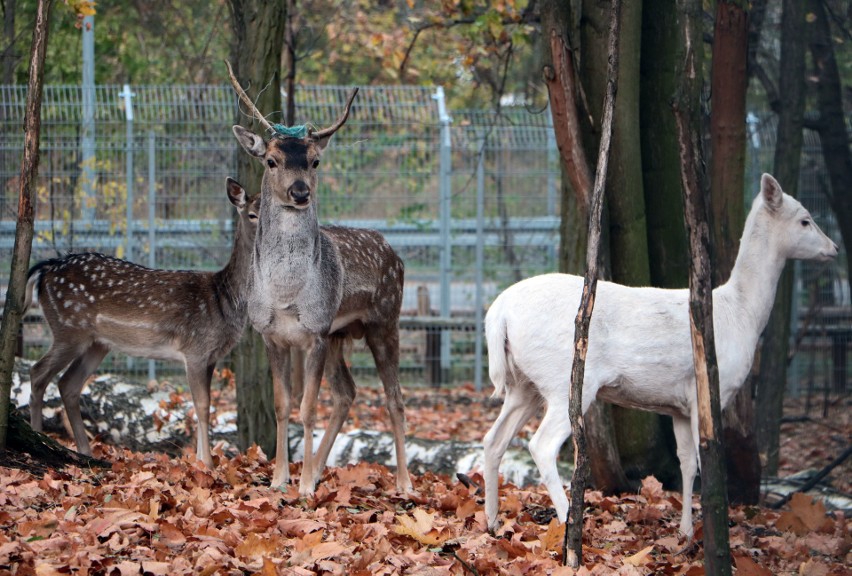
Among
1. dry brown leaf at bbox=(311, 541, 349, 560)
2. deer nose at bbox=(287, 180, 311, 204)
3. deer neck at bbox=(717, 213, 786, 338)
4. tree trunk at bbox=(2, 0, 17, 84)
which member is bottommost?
dry brown leaf at bbox=(311, 541, 349, 560)

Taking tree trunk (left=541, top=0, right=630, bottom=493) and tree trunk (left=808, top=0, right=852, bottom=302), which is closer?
tree trunk (left=541, top=0, right=630, bottom=493)

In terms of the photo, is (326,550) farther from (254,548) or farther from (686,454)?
(686,454)

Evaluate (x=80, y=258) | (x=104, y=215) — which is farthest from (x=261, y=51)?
(x=104, y=215)

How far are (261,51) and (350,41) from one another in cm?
1521

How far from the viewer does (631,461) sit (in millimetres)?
8820

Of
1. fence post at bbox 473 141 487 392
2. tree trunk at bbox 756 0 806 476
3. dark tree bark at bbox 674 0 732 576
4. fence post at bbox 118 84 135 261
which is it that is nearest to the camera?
dark tree bark at bbox 674 0 732 576

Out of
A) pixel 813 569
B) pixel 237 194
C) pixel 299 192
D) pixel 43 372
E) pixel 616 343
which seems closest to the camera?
pixel 813 569

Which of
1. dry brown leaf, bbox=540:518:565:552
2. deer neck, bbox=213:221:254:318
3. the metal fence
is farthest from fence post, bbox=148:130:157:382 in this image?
dry brown leaf, bbox=540:518:565:552

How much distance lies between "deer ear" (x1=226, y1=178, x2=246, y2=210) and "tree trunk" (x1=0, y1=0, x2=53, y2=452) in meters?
2.24

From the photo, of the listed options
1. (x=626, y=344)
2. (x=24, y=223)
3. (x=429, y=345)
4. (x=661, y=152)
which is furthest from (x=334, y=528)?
(x=429, y=345)

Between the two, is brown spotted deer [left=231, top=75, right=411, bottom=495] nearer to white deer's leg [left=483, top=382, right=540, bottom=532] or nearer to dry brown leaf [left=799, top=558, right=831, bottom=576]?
white deer's leg [left=483, top=382, right=540, bottom=532]

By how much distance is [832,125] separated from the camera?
512 inches

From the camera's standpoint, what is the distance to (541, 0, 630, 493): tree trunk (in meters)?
8.45

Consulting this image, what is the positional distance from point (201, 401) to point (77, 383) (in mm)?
1062
